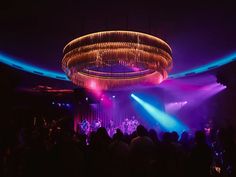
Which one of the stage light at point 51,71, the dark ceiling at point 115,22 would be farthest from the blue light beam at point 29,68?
the dark ceiling at point 115,22

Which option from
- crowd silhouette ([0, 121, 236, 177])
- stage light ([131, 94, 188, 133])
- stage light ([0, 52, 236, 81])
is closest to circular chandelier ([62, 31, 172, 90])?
crowd silhouette ([0, 121, 236, 177])

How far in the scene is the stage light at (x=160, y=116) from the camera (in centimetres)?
1612

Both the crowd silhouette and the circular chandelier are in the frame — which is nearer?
the crowd silhouette

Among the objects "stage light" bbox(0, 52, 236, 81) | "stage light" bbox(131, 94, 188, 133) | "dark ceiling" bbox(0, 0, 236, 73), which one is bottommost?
"stage light" bbox(131, 94, 188, 133)

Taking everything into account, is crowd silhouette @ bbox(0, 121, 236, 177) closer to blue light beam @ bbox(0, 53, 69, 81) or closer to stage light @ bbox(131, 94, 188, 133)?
blue light beam @ bbox(0, 53, 69, 81)

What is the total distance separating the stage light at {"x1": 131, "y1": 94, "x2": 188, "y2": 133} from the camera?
16.1 meters

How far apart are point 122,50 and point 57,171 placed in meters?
3.00

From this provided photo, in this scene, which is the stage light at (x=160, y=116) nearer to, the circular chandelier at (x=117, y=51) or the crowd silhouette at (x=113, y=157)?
the circular chandelier at (x=117, y=51)

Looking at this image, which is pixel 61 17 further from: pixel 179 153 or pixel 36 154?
pixel 179 153

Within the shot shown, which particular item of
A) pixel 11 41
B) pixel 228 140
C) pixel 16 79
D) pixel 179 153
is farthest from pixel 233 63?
pixel 16 79

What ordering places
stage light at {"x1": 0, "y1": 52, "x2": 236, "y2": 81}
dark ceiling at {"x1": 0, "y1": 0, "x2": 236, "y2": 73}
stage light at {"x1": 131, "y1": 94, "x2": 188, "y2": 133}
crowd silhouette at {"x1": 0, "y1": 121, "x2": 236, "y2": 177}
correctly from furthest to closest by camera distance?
stage light at {"x1": 131, "y1": 94, "x2": 188, "y2": 133} → stage light at {"x1": 0, "y1": 52, "x2": 236, "y2": 81} → dark ceiling at {"x1": 0, "y1": 0, "x2": 236, "y2": 73} → crowd silhouette at {"x1": 0, "y1": 121, "x2": 236, "y2": 177}

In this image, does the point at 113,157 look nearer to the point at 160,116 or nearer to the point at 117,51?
the point at 117,51

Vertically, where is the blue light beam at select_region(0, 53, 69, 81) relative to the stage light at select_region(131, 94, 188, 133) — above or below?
above

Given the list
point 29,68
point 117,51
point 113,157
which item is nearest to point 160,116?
point 29,68
